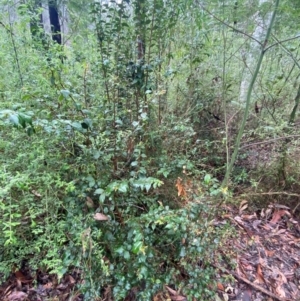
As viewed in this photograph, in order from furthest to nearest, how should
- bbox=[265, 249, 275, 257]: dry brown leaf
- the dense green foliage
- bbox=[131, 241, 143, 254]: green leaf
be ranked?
bbox=[265, 249, 275, 257]: dry brown leaf, the dense green foliage, bbox=[131, 241, 143, 254]: green leaf

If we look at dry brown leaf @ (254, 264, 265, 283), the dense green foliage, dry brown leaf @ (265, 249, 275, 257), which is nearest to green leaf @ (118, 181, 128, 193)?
the dense green foliage

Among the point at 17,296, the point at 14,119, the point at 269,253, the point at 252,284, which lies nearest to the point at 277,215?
the point at 269,253

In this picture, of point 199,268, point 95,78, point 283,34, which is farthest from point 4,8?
point 283,34

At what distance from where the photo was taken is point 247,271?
1639 mm

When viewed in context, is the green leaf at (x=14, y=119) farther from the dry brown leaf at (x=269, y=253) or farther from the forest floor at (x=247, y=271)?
the dry brown leaf at (x=269, y=253)

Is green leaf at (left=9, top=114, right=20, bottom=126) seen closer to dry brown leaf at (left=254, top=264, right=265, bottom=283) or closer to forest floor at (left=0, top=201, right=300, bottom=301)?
forest floor at (left=0, top=201, right=300, bottom=301)

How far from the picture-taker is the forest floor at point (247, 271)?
1397 mm

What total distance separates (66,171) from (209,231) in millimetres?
939

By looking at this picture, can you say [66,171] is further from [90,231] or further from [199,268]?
[199,268]

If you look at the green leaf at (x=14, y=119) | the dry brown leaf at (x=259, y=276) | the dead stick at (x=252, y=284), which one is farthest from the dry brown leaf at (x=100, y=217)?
the dry brown leaf at (x=259, y=276)

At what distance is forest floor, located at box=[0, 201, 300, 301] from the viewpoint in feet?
4.58

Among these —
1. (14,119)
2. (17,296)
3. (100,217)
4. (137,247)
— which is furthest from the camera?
(17,296)

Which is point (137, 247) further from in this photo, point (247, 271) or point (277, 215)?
point (277, 215)

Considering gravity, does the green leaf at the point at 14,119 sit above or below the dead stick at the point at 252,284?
above
